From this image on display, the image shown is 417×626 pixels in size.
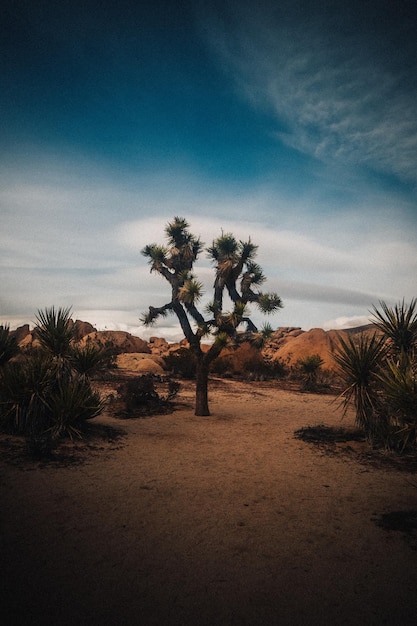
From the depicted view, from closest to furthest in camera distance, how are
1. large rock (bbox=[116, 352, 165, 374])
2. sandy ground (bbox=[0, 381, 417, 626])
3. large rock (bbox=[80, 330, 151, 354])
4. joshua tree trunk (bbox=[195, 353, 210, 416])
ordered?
sandy ground (bbox=[0, 381, 417, 626]) < joshua tree trunk (bbox=[195, 353, 210, 416]) < large rock (bbox=[116, 352, 165, 374]) < large rock (bbox=[80, 330, 151, 354])

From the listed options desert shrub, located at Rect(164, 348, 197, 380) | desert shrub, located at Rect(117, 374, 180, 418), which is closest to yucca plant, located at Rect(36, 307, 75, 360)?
desert shrub, located at Rect(117, 374, 180, 418)

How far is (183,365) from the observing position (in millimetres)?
19969

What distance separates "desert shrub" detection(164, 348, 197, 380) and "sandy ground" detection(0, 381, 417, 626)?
12.8 m

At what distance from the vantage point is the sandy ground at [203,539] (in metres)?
2.63

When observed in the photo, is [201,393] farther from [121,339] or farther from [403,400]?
[121,339]

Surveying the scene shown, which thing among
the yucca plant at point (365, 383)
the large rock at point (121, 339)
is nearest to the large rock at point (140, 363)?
the large rock at point (121, 339)

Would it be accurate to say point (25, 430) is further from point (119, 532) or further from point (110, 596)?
point (110, 596)

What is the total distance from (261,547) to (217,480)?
1933 millimetres

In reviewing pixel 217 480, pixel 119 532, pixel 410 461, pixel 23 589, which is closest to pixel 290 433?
pixel 410 461

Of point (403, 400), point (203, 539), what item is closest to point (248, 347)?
point (403, 400)

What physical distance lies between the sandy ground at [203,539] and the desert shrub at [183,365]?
12.8 meters

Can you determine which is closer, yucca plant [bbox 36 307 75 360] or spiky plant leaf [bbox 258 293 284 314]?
yucca plant [bbox 36 307 75 360]

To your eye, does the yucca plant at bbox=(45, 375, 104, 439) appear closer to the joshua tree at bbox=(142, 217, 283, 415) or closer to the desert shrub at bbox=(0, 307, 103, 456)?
the desert shrub at bbox=(0, 307, 103, 456)

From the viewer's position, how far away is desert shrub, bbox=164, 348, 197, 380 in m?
19.8
